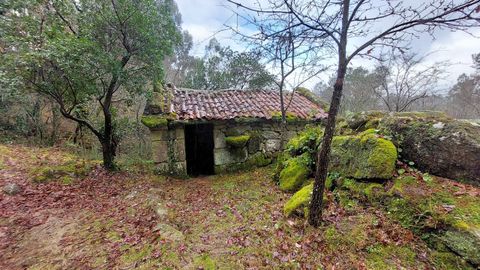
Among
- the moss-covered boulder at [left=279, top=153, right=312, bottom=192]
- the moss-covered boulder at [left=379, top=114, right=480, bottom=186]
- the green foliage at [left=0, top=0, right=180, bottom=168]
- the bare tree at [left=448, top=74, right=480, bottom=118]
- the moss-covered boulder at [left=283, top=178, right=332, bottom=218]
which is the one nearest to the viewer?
the moss-covered boulder at [left=379, top=114, right=480, bottom=186]

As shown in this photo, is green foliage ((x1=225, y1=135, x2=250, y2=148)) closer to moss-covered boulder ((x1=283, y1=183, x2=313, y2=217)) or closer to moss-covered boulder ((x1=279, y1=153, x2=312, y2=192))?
moss-covered boulder ((x1=279, y1=153, x2=312, y2=192))

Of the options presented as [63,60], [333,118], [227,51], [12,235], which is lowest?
[12,235]

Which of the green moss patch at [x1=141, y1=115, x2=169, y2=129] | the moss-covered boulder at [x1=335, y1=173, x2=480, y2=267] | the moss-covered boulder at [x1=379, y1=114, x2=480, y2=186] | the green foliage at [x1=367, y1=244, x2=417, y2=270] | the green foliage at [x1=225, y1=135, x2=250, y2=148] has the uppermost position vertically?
the green moss patch at [x1=141, y1=115, x2=169, y2=129]

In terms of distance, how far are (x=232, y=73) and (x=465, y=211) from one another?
12825 mm

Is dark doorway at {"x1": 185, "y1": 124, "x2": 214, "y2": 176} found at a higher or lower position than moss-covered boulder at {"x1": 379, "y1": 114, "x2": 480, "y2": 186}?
lower

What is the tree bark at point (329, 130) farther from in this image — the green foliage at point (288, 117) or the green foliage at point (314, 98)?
the green foliage at point (314, 98)

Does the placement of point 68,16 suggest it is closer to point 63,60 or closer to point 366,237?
point 63,60

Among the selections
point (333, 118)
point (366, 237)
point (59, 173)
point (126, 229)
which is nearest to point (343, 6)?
point (333, 118)

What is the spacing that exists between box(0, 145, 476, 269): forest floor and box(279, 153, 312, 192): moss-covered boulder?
31cm

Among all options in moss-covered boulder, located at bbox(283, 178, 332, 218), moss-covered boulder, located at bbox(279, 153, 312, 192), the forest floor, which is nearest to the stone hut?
the forest floor

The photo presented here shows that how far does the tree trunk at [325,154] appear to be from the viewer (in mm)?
2945

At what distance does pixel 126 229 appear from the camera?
3.77 meters

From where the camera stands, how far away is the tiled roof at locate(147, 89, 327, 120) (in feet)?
24.2

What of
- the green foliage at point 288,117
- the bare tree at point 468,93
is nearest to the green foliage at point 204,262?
the green foliage at point 288,117
